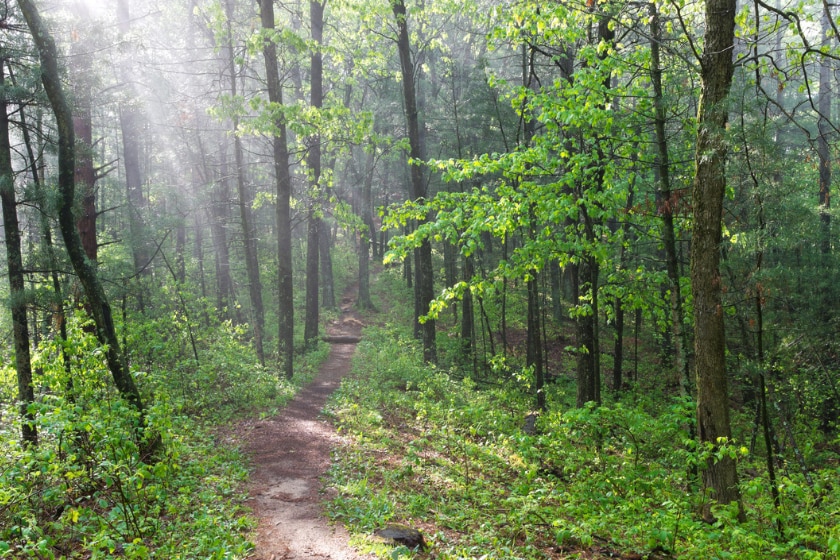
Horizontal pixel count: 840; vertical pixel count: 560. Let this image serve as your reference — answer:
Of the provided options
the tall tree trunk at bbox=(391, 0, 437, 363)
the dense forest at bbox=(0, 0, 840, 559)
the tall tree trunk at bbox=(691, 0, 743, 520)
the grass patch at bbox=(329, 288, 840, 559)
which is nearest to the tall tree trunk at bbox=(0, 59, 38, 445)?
the dense forest at bbox=(0, 0, 840, 559)

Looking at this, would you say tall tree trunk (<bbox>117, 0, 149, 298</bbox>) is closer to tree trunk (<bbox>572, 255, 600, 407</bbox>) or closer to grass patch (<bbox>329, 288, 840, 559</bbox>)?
grass patch (<bbox>329, 288, 840, 559</bbox>)

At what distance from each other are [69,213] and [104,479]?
14.4ft

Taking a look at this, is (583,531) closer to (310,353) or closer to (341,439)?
(341,439)

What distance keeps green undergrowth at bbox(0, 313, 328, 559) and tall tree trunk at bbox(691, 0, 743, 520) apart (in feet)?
17.6

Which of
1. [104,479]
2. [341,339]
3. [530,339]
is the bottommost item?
[341,339]

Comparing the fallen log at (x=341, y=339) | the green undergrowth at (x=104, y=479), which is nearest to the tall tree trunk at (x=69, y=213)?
the green undergrowth at (x=104, y=479)

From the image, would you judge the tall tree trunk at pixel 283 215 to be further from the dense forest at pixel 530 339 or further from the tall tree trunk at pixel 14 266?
the tall tree trunk at pixel 14 266

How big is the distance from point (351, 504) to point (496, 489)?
2.01 m

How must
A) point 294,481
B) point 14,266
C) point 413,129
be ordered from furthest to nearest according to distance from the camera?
point 413,129, point 14,266, point 294,481

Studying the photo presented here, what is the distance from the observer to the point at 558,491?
6199 millimetres

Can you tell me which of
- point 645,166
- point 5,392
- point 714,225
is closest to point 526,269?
point 645,166

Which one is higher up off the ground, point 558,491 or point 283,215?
point 283,215

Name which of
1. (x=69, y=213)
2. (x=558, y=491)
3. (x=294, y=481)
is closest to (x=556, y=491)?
(x=558, y=491)

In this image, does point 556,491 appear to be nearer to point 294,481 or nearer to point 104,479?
point 294,481
